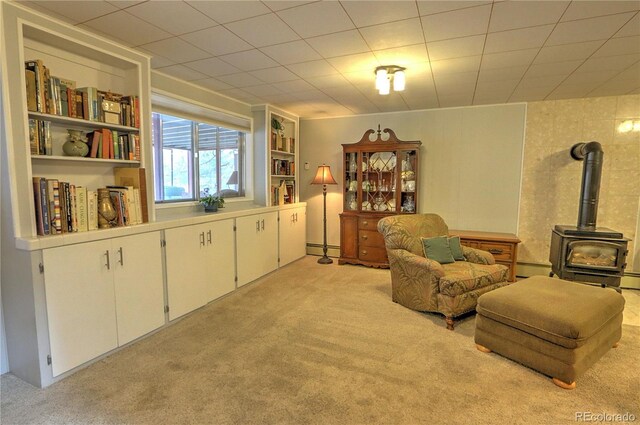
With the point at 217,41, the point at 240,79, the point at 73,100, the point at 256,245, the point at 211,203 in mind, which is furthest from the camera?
the point at 256,245

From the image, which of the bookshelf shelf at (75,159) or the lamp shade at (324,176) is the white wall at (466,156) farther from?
the bookshelf shelf at (75,159)

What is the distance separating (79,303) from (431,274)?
2806 mm

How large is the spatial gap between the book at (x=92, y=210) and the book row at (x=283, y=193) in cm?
249

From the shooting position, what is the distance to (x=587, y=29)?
7.33 feet

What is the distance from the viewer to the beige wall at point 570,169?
12.9ft

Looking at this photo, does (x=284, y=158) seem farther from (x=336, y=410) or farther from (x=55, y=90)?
(x=336, y=410)

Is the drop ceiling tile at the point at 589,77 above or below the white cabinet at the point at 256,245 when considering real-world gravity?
above

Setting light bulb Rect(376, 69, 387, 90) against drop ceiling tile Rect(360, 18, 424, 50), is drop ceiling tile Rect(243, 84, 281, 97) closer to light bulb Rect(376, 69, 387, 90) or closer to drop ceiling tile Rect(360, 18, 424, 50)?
light bulb Rect(376, 69, 387, 90)

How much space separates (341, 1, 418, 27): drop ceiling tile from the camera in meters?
1.94

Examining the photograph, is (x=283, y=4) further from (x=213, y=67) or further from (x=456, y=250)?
(x=456, y=250)

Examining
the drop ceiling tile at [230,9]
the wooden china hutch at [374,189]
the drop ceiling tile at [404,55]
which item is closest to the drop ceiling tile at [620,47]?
the drop ceiling tile at [404,55]

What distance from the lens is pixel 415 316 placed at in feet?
10.5

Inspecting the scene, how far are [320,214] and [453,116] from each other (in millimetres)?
2499

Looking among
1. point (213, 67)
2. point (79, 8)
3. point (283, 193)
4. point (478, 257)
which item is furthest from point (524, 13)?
point (283, 193)
